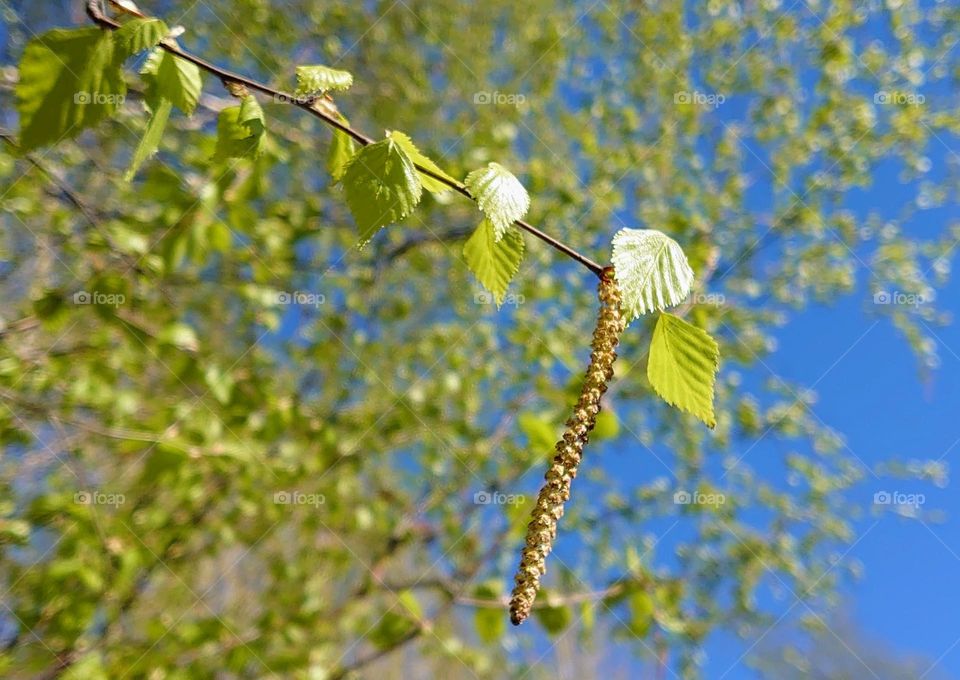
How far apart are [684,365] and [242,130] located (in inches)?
16.0

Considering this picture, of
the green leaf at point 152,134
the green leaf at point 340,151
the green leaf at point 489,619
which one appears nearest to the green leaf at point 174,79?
the green leaf at point 152,134

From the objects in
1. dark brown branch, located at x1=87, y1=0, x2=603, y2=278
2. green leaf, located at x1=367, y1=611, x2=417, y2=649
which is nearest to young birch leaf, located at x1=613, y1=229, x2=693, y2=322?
dark brown branch, located at x1=87, y1=0, x2=603, y2=278

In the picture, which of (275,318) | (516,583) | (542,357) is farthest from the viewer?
(542,357)

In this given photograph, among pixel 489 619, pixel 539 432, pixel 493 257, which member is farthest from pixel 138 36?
pixel 489 619

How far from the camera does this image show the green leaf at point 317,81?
563 mm

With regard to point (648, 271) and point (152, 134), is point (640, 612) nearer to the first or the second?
point (648, 271)

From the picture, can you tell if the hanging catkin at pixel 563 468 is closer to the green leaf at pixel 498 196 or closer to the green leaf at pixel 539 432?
the green leaf at pixel 498 196

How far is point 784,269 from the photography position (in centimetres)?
272

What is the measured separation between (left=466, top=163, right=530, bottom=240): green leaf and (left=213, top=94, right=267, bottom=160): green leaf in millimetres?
185

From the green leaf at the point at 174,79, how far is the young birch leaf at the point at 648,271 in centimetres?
36

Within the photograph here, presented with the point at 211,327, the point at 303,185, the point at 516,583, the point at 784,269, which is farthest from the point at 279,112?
the point at 516,583

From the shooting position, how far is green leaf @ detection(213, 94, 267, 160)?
567 millimetres

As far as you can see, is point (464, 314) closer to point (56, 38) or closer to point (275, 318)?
point (275, 318)

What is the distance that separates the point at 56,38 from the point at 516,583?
0.49 meters
